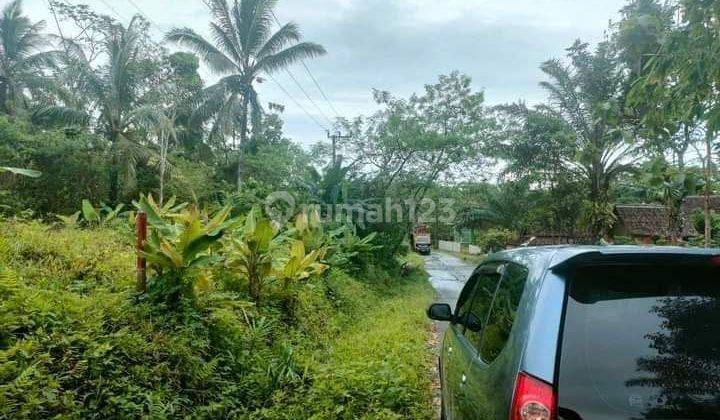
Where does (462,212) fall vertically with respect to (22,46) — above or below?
below

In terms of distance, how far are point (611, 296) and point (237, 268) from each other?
4778mm

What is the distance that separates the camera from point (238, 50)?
2042 cm

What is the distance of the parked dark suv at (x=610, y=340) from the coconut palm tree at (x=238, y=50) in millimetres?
19676

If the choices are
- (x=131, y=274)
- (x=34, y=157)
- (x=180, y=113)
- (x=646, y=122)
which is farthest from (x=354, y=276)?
(x=180, y=113)

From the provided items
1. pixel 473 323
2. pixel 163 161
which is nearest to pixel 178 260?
pixel 473 323

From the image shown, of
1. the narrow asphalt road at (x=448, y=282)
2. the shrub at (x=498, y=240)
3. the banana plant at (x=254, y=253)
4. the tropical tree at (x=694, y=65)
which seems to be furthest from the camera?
the shrub at (x=498, y=240)

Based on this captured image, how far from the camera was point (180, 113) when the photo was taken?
70.8ft

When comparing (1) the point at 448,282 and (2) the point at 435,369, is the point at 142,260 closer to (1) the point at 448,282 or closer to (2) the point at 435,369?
(2) the point at 435,369

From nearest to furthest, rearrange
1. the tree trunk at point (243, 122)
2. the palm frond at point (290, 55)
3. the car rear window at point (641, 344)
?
1. the car rear window at point (641, 344)
2. the palm frond at point (290, 55)
3. the tree trunk at point (243, 122)

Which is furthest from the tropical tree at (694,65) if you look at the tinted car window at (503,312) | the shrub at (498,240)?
the shrub at (498,240)

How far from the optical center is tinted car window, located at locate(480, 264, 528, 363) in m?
2.13

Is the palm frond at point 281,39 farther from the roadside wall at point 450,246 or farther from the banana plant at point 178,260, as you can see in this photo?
the roadside wall at point 450,246

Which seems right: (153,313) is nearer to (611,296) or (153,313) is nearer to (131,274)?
(131,274)

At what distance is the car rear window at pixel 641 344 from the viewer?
1609 mm
